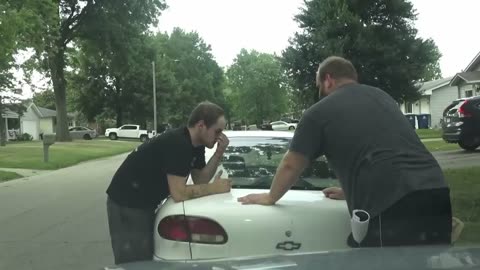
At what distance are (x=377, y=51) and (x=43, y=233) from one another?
2264 centimetres

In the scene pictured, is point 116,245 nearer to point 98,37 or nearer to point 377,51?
point 377,51

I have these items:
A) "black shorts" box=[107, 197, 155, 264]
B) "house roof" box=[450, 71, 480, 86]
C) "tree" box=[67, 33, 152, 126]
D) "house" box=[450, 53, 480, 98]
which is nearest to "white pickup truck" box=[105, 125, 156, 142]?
"tree" box=[67, 33, 152, 126]

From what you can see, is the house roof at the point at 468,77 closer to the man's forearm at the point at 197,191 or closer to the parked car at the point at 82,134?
the man's forearm at the point at 197,191

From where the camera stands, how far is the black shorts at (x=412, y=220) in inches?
115

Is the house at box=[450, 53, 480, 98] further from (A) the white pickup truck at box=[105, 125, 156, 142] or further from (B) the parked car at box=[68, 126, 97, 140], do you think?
(B) the parked car at box=[68, 126, 97, 140]

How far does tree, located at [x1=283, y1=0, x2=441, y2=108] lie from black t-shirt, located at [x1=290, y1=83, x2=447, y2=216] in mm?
24418

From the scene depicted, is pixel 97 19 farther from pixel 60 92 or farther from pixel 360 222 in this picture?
pixel 360 222

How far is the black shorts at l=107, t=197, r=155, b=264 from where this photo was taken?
3500mm

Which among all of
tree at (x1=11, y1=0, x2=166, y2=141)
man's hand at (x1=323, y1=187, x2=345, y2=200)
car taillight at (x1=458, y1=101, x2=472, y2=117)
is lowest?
man's hand at (x1=323, y1=187, x2=345, y2=200)

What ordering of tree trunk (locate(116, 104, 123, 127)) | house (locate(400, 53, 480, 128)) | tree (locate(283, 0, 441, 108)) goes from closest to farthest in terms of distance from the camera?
tree (locate(283, 0, 441, 108))
house (locate(400, 53, 480, 128))
tree trunk (locate(116, 104, 123, 127))

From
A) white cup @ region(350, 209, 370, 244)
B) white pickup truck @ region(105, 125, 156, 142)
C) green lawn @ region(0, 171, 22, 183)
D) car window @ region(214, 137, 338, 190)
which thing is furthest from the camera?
white pickup truck @ region(105, 125, 156, 142)

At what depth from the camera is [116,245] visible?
363 centimetres

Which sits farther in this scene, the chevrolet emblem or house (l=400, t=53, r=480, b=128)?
house (l=400, t=53, r=480, b=128)

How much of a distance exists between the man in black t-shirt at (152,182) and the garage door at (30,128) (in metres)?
66.9
